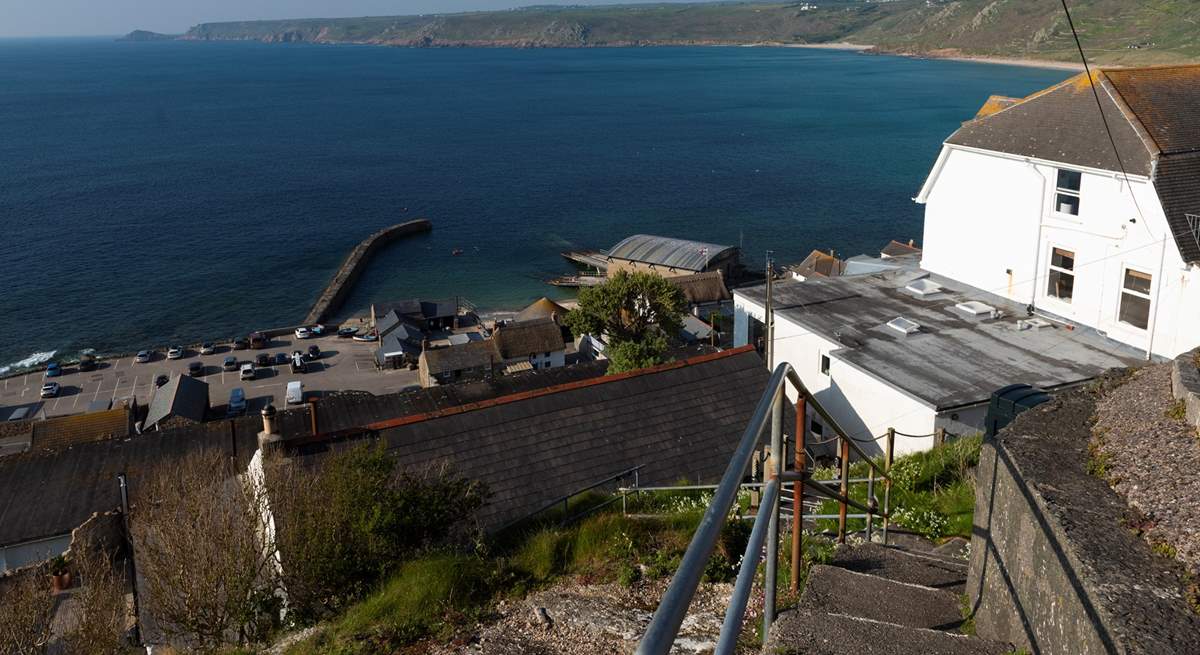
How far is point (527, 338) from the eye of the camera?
1357 inches

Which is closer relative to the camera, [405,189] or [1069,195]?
[1069,195]

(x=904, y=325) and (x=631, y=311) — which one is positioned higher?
(x=904, y=325)

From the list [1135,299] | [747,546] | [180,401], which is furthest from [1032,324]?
[180,401]

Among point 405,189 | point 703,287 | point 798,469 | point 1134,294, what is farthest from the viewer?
point 405,189

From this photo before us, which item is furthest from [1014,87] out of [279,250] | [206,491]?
[206,491]

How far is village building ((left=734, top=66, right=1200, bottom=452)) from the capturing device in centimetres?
1403

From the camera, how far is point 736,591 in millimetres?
1827

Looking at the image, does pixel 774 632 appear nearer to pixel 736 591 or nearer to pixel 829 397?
pixel 736 591

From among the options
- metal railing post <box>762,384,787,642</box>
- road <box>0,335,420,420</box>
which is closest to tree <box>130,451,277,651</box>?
metal railing post <box>762,384,787,642</box>

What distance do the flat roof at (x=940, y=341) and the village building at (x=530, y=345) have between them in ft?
52.9

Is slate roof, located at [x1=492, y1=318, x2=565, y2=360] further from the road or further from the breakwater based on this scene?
the breakwater

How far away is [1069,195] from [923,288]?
3.43 meters

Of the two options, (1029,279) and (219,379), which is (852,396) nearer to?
(1029,279)

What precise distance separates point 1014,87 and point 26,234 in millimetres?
119530
